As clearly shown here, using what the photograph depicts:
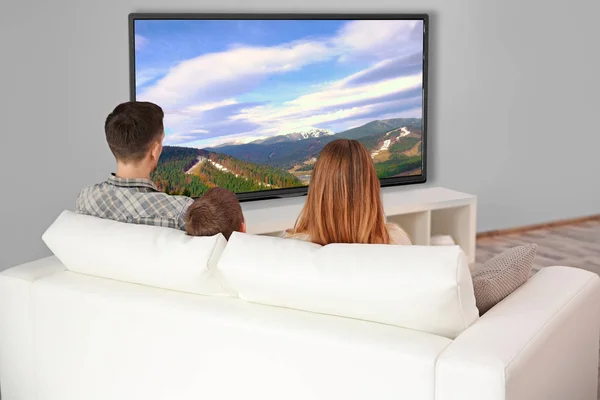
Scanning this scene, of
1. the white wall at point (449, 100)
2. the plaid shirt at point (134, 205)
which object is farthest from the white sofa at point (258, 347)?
the white wall at point (449, 100)

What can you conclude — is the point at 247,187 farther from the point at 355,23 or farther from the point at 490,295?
the point at 490,295

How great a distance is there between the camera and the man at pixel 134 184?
2.88 m

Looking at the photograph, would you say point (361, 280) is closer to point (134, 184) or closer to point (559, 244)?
point (134, 184)

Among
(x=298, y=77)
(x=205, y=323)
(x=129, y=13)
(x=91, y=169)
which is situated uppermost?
(x=129, y=13)

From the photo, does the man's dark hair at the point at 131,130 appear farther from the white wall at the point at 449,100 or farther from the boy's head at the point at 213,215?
the white wall at the point at 449,100

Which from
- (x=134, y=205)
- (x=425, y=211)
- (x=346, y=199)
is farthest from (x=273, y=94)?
(x=346, y=199)

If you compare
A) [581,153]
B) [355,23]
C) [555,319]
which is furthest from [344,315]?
[581,153]

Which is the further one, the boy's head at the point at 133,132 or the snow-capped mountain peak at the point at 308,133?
the snow-capped mountain peak at the point at 308,133

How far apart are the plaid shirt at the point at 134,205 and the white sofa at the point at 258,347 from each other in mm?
240

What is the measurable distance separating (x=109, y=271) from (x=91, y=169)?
2046 millimetres

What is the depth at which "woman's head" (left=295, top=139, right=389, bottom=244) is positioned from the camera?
8.46ft

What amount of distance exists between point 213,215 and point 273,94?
2.65 meters

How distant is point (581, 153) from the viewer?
650 centimetres

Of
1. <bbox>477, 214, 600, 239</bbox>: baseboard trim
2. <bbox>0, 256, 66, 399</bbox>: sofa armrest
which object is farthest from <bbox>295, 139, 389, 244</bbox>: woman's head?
<bbox>477, 214, 600, 239</bbox>: baseboard trim
